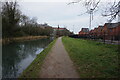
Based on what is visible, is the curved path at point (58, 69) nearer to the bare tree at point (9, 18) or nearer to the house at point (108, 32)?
the house at point (108, 32)

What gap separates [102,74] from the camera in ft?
13.7

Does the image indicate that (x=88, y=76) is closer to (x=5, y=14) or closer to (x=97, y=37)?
(x=97, y=37)

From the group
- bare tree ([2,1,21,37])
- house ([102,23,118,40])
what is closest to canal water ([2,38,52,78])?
house ([102,23,118,40])

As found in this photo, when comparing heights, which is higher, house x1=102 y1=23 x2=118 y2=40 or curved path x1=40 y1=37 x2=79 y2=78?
house x1=102 y1=23 x2=118 y2=40

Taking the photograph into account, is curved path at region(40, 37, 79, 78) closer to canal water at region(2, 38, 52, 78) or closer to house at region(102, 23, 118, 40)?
canal water at region(2, 38, 52, 78)

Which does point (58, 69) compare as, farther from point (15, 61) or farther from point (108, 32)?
point (108, 32)

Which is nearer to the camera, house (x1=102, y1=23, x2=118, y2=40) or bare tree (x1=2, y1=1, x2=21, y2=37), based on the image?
house (x1=102, y1=23, x2=118, y2=40)

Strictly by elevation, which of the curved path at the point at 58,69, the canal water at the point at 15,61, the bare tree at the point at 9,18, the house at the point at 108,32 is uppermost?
the bare tree at the point at 9,18

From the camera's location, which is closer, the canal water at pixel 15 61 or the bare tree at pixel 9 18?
the canal water at pixel 15 61

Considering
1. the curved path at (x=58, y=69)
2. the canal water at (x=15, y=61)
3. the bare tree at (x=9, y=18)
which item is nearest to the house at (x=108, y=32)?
the curved path at (x=58, y=69)

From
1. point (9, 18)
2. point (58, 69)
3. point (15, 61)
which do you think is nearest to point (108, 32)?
point (15, 61)

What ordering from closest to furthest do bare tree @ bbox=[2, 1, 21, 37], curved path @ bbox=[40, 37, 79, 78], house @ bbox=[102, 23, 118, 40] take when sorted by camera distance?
curved path @ bbox=[40, 37, 79, 78]
house @ bbox=[102, 23, 118, 40]
bare tree @ bbox=[2, 1, 21, 37]

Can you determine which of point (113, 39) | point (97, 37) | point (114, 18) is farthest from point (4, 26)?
point (114, 18)

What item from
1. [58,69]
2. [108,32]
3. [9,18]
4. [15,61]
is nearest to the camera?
[58,69]
